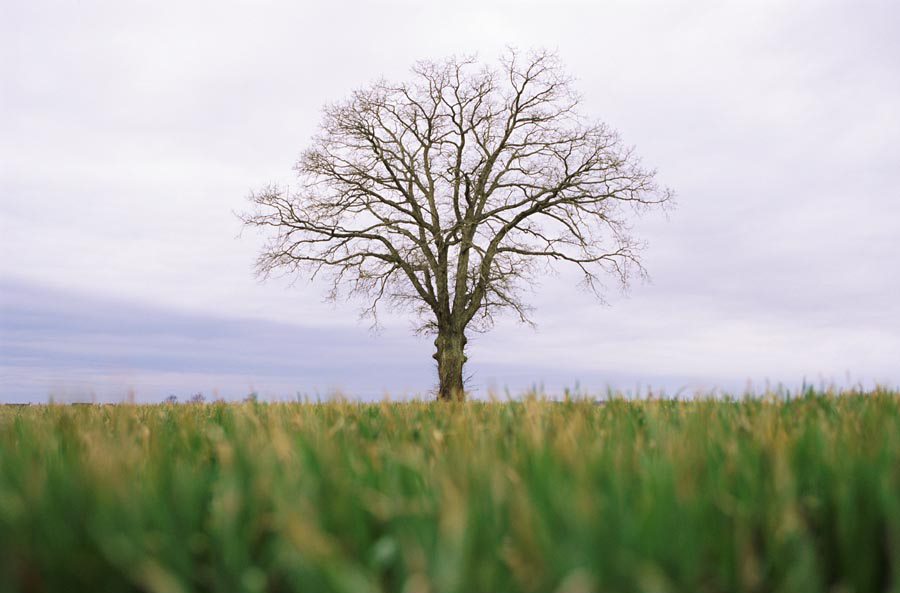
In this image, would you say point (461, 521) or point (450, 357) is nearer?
point (461, 521)

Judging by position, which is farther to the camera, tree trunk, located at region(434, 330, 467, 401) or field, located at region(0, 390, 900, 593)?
tree trunk, located at region(434, 330, 467, 401)

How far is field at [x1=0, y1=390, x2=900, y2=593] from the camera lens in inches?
63.6

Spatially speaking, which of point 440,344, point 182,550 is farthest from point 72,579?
point 440,344

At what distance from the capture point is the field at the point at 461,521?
1615 mm

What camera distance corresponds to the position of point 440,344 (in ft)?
84.1

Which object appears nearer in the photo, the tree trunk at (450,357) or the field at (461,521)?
the field at (461,521)

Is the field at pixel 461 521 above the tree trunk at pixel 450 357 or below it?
below

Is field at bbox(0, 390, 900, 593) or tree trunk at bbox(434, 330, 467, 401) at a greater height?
tree trunk at bbox(434, 330, 467, 401)

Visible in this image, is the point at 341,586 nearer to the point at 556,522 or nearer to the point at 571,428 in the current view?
the point at 556,522

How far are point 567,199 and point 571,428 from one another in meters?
23.3

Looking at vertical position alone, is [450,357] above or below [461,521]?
above

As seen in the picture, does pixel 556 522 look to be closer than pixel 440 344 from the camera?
Yes

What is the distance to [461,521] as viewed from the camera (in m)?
1.49

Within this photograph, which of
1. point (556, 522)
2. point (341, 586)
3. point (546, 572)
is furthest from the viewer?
point (556, 522)
